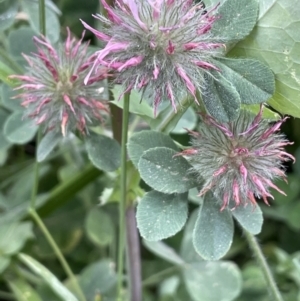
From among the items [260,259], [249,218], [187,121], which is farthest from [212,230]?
[187,121]

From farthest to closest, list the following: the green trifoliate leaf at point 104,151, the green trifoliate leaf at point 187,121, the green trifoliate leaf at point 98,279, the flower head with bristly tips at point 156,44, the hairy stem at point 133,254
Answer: the green trifoliate leaf at point 98,279 < the green trifoliate leaf at point 187,121 < the hairy stem at point 133,254 < the green trifoliate leaf at point 104,151 < the flower head with bristly tips at point 156,44

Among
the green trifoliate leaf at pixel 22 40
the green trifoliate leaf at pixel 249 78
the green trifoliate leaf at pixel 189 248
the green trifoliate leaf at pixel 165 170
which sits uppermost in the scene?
the green trifoliate leaf at pixel 249 78

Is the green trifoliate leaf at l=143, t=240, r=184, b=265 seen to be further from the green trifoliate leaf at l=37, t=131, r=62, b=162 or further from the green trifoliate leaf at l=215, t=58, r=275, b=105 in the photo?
the green trifoliate leaf at l=215, t=58, r=275, b=105

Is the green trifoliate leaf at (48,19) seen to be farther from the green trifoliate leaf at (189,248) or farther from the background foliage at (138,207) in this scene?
the green trifoliate leaf at (189,248)

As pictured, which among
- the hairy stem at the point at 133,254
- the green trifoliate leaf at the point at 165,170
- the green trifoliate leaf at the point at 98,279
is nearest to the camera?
the green trifoliate leaf at the point at 165,170

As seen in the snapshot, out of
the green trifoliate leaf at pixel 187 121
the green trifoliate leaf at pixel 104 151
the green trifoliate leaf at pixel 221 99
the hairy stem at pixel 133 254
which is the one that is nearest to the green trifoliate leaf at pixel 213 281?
the hairy stem at pixel 133 254

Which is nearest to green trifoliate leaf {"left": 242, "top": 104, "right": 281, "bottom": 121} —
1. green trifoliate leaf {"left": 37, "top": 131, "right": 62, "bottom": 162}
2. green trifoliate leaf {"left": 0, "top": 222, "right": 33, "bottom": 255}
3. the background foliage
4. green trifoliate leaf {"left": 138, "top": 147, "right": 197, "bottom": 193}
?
the background foliage
